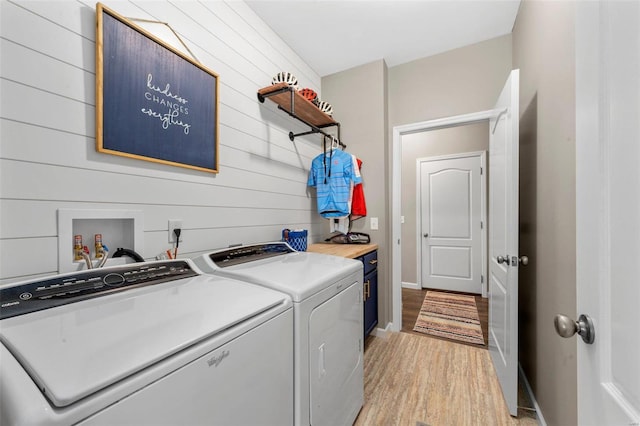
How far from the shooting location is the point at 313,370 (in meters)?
1.05

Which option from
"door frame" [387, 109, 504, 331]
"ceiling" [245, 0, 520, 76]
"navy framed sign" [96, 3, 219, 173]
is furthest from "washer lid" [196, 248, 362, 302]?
"ceiling" [245, 0, 520, 76]

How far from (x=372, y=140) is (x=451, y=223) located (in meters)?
2.17

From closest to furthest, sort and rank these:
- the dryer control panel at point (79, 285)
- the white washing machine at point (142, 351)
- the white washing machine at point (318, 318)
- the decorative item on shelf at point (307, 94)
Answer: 1. the white washing machine at point (142, 351)
2. the dryer control panel at point (79, 285)
3. the white washing machine at point (318, 318)
4. the decorative item on shelf at point (307, 94)

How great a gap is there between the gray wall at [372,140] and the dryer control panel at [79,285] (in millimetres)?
1830

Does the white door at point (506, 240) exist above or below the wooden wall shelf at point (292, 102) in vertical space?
below

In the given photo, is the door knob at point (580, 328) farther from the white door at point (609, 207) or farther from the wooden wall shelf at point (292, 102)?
the wooden wall shelf at point (292, 102)

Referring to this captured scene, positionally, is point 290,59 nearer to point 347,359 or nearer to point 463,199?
point 347,359

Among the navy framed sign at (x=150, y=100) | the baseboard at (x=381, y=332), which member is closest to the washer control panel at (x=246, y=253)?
the navy framed sign at (x=150, y=100)

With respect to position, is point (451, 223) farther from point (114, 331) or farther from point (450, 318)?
point (114, 331)

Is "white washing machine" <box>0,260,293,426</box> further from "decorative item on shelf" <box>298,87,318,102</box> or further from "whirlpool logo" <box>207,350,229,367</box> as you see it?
"decorative item on shelf" <box>298,87,318,102</box>

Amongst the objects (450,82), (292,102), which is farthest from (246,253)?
(450,82)

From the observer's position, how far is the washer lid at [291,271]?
103 centimetres

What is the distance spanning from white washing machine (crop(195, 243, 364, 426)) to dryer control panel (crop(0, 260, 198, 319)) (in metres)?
0.24

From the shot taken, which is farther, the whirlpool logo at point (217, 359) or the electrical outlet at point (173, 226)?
the electrical outlet at point (173, 226)
